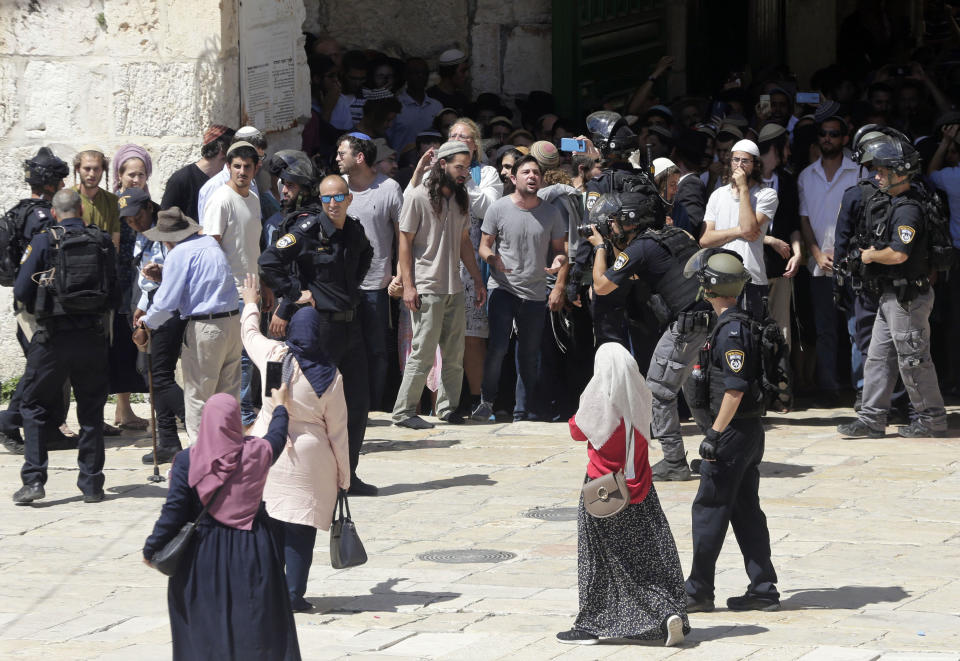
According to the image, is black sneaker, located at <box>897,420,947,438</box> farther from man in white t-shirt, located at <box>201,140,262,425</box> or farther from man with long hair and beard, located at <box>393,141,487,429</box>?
man in white t-shirt, located at <box>201,140,262,425</box>

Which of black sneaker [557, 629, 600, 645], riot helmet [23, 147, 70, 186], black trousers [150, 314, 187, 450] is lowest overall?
black sneaker [557, 629, 600, 645]

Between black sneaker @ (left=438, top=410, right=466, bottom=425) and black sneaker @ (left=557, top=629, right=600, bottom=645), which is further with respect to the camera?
black sneaker @ (left=438, top=410, right=466, bottom=425)

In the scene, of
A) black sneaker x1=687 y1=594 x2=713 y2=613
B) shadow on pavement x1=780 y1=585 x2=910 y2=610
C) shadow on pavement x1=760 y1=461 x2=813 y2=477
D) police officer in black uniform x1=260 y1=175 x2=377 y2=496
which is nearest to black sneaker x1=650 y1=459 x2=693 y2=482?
shadow on pavement x1=760 y1=461 x2=813 y2=477

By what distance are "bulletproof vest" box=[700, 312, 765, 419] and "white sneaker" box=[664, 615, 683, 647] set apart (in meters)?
1.02

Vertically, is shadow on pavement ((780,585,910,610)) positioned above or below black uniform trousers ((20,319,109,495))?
below

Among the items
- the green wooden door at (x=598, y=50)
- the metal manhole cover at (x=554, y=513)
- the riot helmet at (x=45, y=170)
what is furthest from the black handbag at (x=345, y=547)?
the green wooden door at (x=598, y=50)

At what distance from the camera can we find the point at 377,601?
721 cm

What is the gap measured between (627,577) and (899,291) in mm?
4607

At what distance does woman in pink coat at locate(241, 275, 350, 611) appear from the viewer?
680 centimetres

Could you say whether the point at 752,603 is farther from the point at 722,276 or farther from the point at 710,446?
the point at 722,276

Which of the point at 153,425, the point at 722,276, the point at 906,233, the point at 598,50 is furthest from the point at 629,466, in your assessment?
the point at 598,50

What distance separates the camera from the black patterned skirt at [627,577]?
256 inches

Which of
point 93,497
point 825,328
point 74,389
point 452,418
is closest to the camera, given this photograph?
point 74,389

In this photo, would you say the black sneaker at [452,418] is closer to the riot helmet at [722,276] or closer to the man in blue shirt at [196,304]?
the man in blue shirt at [196,304]
